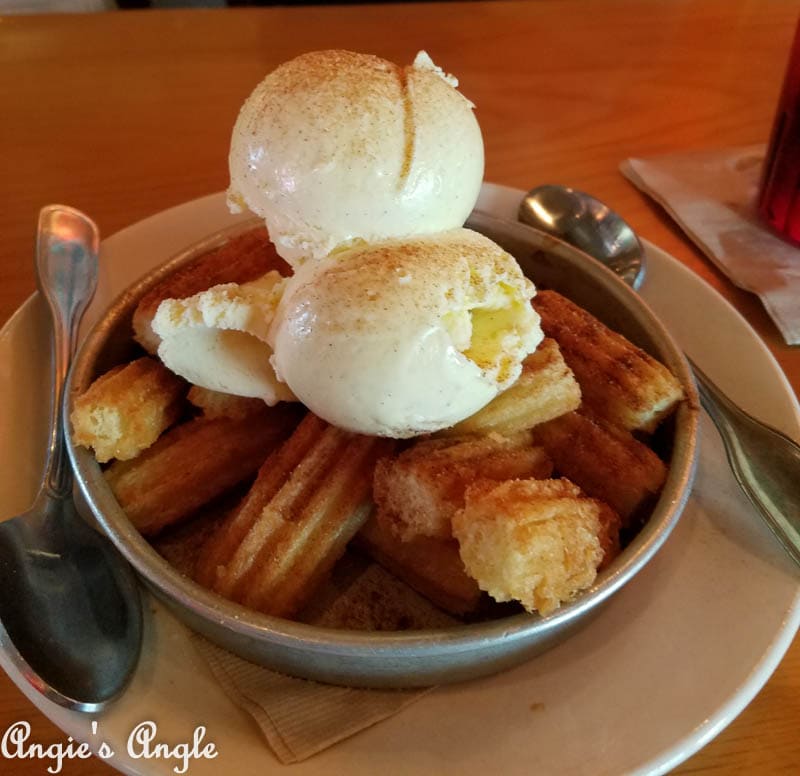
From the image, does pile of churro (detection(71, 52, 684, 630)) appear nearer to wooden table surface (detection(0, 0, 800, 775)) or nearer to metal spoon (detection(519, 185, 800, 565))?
metal spoon (detection(519, 185, 800, 565))

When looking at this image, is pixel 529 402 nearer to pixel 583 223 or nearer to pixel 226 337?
pixel 226 337

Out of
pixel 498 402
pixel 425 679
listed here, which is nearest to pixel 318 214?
pixel 498 402

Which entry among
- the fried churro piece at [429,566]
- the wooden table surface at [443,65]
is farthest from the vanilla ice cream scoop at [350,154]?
the wooden table surface at [443,65]

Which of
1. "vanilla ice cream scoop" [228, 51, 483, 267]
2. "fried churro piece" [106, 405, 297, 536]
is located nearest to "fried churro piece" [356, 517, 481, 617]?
"fried churro piece" [106, 405, 297, 536]

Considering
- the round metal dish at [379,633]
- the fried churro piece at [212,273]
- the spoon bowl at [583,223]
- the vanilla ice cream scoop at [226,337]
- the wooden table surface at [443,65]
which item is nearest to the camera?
the round metal dish at [379,633]

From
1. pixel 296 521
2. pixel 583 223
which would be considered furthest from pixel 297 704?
pixel 583 223

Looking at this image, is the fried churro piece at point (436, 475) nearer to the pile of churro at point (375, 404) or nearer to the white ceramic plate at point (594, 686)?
the pile of churro at point (375, 404)
